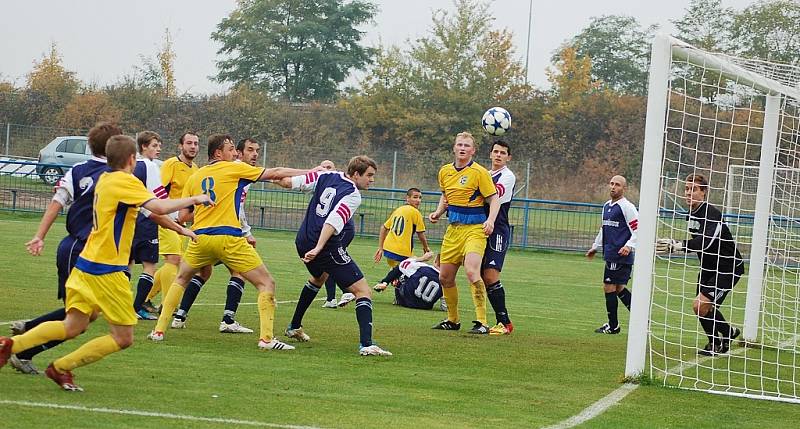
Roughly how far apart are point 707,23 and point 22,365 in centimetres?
4709

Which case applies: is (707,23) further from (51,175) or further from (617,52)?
(51,175)

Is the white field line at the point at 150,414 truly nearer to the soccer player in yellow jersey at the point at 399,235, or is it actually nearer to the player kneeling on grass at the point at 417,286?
the player kneeling on grass at the point at 417,286

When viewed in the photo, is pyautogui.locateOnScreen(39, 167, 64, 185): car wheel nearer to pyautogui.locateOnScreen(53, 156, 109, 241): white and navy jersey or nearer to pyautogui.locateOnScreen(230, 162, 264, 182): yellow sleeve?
pyautogui.locateOnScreen(230, 162, 264, 182): yellow sleeve

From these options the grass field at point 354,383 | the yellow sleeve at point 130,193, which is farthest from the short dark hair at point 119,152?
the grass field at point 354,383

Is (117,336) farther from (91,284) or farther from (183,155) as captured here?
(183,155)

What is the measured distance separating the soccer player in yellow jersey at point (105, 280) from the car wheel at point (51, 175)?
20.7 m

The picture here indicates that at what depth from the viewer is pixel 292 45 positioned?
57500 millimetres

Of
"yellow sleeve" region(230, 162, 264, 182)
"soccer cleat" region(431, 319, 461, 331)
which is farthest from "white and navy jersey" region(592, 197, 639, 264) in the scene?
"yellow sleeve" region(230, 162, 264, 182)

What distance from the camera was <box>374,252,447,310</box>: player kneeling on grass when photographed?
1377 cm

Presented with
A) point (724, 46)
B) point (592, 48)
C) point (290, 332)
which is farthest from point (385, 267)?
point (592, 48)

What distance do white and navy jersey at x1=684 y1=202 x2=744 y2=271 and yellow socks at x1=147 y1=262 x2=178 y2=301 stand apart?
17.5ft

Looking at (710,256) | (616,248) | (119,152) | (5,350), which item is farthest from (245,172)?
(616,248)

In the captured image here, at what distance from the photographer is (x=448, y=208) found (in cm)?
1146

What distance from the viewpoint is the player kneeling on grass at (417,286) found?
13.8 meters
